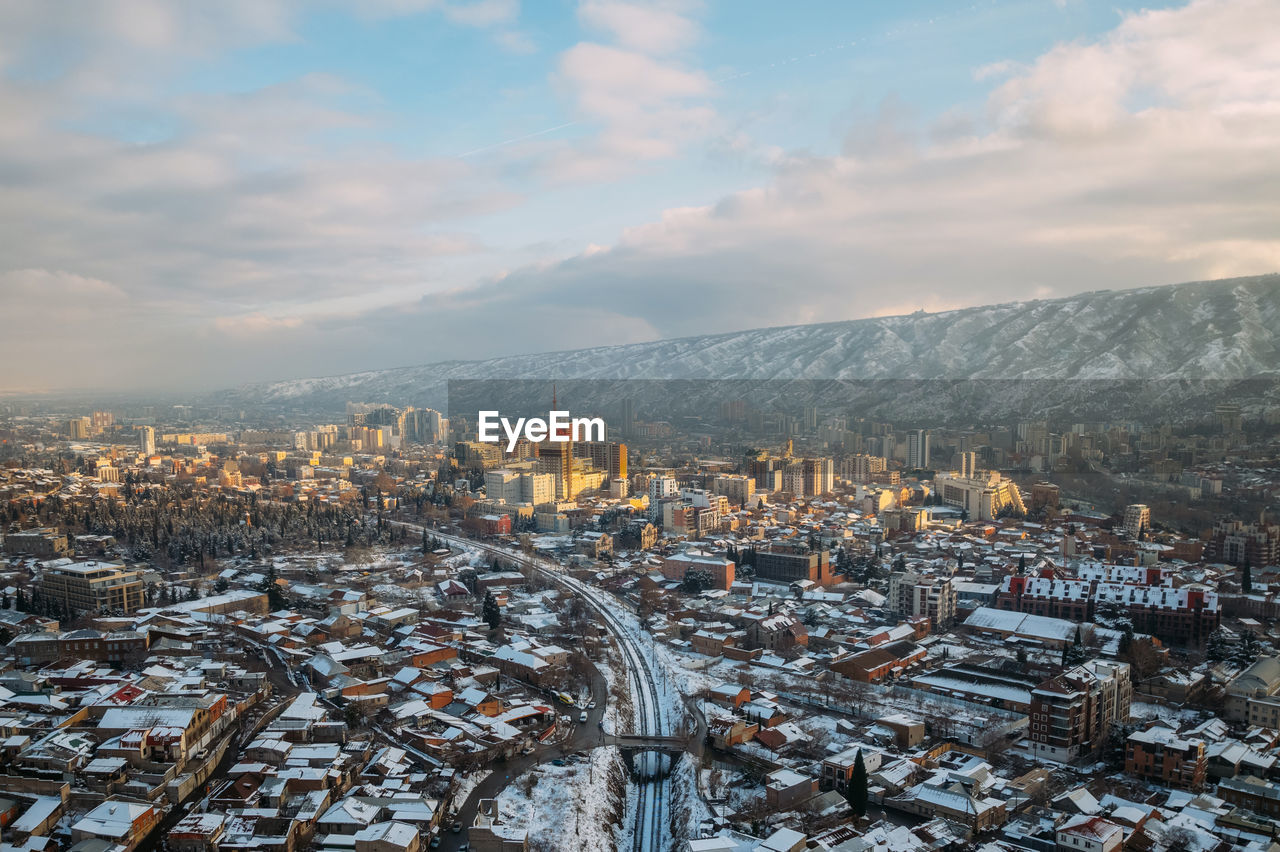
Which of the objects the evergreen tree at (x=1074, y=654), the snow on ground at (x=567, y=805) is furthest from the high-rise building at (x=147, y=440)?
the evergreen tree at (x=1074, y=654)

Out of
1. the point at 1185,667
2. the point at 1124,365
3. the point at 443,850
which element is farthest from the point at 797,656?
the point at 1124,365

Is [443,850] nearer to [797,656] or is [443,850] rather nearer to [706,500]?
[797,656]

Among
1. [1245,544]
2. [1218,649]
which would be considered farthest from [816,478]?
[1218,649]

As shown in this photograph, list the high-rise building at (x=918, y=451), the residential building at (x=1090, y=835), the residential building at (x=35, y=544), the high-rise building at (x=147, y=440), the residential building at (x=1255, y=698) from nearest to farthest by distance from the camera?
the residential building at (x=1090, y=835)
the residential building at (x=1255, y=698)
the residential building at (x=35, y=544)
the high-rise building at (x=918, y=451)
the high-rise building at (x=147, y=440)

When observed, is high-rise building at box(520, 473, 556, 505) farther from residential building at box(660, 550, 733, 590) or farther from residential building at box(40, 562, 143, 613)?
residential building at box(40, 562, 143, 613)
